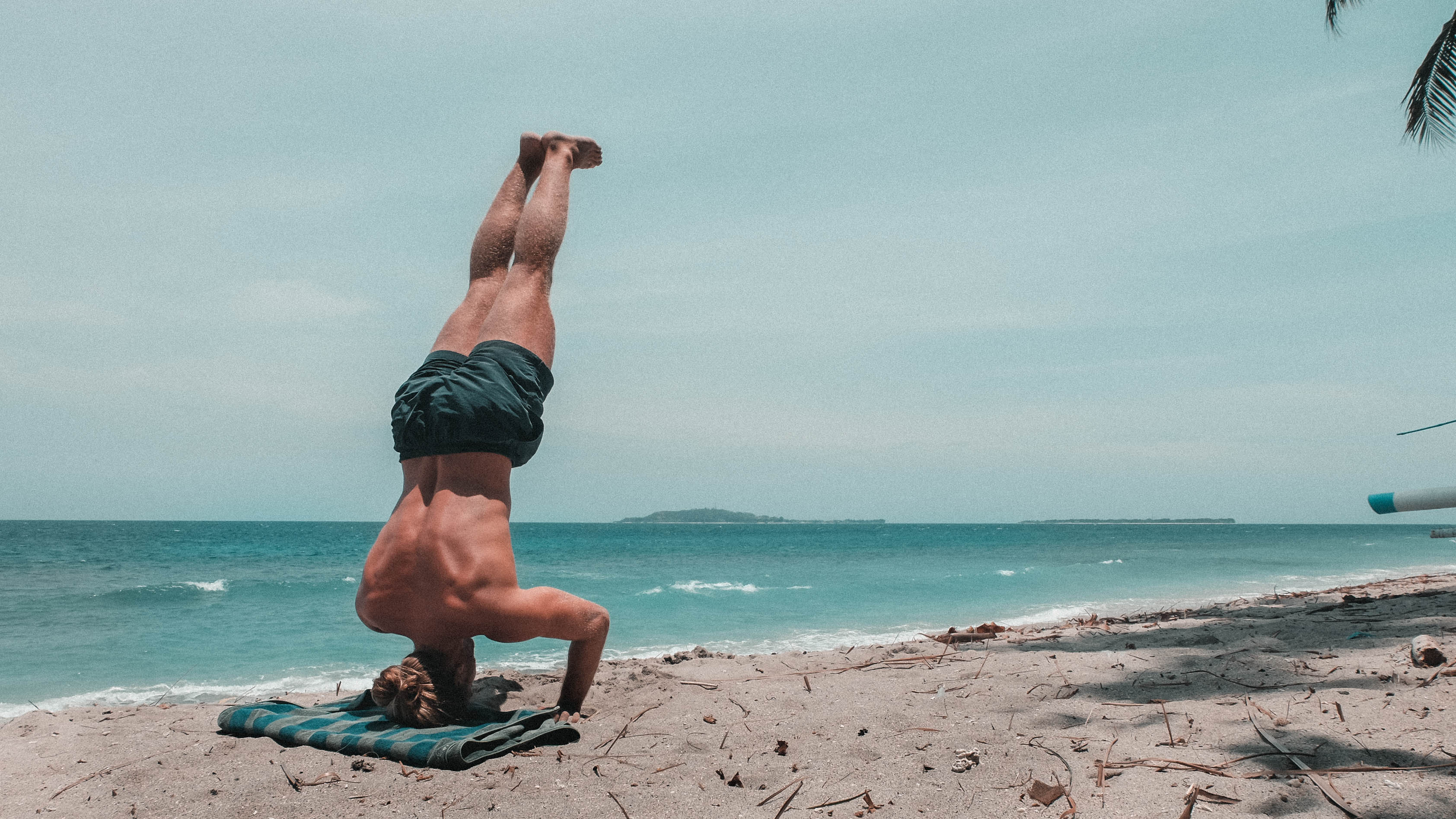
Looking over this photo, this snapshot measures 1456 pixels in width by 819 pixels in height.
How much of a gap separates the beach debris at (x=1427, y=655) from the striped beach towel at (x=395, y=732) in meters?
3.89

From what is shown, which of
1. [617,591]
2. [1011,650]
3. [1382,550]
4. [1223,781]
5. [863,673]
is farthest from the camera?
[1382,550]

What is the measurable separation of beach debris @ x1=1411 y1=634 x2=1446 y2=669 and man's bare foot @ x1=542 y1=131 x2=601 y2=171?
482 cm

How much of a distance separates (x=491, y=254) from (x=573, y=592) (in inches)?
718

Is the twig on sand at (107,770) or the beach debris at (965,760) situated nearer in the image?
the beach debris at (965,760)

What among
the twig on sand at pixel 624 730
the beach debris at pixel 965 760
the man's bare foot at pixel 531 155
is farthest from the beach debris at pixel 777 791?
the man's bare foot at pixel 531 155

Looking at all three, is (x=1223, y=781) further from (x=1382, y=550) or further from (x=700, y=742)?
(x=1382, y=550)

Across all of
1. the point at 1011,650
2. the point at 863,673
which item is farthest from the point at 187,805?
the point at 1011,650

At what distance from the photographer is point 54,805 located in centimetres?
286

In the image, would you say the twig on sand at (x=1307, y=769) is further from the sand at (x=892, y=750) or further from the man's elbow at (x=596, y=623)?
the man's elbow at (x=596, y=623)

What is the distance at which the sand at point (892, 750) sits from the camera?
254 centimetres

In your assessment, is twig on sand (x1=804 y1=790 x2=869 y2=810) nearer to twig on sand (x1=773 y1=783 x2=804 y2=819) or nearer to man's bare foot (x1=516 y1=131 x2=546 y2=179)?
twig on sand (x1=773 y1=783 x2=804 y2=819)

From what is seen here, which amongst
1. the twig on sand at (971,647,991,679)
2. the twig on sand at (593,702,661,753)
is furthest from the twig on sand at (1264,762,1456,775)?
the twig on sand at (593,702,661,753)

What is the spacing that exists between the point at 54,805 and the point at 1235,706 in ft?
15.0

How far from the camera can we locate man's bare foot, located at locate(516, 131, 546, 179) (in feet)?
14.6
